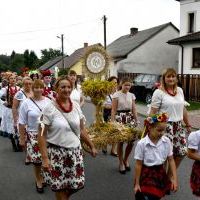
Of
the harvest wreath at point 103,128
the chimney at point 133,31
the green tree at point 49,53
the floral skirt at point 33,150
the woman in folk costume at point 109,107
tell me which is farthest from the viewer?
the green tree at point 49,53

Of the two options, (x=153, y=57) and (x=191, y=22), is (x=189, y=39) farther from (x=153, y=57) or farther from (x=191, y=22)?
(x=153, y=57)

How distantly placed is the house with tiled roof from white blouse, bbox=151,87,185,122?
3250 cm

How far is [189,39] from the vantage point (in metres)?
30.0

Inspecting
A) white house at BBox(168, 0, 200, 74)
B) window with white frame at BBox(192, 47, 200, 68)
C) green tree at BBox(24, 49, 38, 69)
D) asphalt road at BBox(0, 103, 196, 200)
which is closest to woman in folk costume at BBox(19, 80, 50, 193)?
asphalt road at BBox(0, 103, 196, 200)

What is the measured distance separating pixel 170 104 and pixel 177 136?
53 cm

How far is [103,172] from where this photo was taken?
7.66m

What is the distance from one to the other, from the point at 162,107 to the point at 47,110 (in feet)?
7.03

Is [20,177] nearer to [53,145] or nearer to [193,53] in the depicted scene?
[53,145]

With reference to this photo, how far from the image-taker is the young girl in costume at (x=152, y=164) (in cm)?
463

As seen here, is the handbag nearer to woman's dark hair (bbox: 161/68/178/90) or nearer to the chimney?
woman's dark hair (bbox: 161/68/178/90)

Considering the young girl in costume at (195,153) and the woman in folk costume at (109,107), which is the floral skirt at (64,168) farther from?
the woman in folk costume at (109,107)

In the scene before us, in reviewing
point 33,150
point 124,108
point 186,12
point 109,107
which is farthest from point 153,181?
point 186,12

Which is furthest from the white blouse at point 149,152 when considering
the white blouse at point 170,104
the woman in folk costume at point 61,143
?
the white blouse at point 170,104

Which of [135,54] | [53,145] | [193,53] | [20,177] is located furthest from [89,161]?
[135,54]
